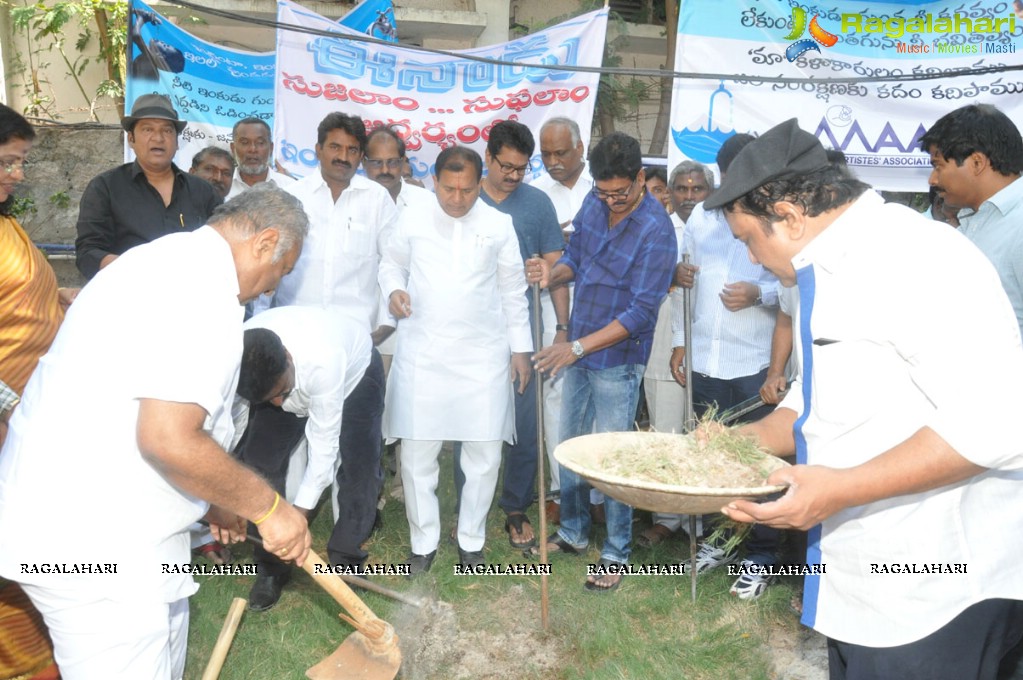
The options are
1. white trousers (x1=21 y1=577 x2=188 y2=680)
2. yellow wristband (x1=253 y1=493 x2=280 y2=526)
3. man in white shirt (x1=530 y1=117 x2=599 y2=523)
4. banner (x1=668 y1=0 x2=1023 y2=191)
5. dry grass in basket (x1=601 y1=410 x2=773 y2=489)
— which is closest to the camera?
white trousers (x1=21 y1=577 x2=188 y2=680)

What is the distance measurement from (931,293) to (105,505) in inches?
77.0

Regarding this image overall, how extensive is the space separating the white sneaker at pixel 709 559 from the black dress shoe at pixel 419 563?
1.33 meters

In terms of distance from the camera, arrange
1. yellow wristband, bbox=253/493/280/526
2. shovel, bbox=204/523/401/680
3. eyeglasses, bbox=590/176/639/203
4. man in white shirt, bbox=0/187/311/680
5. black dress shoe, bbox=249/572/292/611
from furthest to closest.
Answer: eyeglasses, bbox=590/176/639/203 < black dress shoe, bbox=249/572/292/611 < shovel, bbox=204/523/401/680 < yellow wristband, bbox=253/493/280/526 < man in white shirt, bbox=0/187/311/680

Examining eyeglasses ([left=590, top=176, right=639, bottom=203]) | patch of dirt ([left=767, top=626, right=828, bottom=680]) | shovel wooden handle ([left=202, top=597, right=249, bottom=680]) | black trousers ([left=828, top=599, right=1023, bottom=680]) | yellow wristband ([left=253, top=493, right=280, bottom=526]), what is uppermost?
eyeglasses ([left=590, top=176, right=639, bottom=203])

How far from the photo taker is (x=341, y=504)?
4.13 m

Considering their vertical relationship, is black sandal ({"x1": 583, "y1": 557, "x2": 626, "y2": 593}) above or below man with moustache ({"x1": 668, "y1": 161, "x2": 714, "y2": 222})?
below

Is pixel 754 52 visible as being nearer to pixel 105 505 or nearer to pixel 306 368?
pixel 306 368

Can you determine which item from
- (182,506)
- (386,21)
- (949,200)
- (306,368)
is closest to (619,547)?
(306,368)

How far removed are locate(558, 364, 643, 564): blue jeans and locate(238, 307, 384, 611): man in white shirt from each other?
101 centimetres

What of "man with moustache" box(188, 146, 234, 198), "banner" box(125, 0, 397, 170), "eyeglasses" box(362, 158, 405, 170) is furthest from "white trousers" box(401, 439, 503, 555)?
"banner" box(125, 0, 397, 170)

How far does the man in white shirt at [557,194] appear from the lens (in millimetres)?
4953

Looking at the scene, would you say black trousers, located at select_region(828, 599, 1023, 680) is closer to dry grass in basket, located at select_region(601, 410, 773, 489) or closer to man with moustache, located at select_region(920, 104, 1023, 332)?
dry grass in basket, located at select_region(601, 410, 773, 489)

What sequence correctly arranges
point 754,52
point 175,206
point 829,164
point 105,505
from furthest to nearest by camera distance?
point 754,52 < point 175,206 < point 105,505 < point 829,164

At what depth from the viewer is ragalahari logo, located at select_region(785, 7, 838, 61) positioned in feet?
19.4
